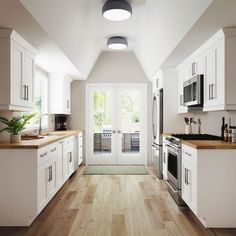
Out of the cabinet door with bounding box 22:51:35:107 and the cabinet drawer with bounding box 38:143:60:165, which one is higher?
the cabinet door with bounding box 22:51:35:107

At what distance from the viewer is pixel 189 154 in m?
3.09

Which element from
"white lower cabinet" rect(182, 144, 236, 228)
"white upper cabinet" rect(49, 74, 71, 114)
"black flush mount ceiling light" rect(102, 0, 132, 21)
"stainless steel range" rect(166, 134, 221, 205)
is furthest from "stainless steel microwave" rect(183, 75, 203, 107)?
"white upper cabinet" rect(49, 74, 71, 114)

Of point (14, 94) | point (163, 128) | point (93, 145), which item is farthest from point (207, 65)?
point (93, 145)

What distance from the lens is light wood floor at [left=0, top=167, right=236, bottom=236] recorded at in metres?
2.74

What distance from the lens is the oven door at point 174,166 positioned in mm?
3549

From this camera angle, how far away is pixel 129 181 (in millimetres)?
4879

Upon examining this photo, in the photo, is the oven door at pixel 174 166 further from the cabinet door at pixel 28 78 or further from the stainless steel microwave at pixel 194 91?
the cabinet door at pixel 28 78

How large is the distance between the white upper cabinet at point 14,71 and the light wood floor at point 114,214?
142 cm

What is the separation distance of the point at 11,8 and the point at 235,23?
220 cm

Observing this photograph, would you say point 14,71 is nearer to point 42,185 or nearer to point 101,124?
point 42,185

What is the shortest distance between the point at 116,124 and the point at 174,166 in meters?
2.98

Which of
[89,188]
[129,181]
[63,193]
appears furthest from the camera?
[129,181]

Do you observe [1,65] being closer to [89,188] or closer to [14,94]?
[14,94]

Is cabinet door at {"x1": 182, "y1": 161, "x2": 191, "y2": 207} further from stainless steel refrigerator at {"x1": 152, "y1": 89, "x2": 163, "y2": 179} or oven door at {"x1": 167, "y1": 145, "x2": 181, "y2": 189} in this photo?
stainless steel refrigerator at {"x1": 152, "y1": 89, "x2": 163, "y2": 179}
